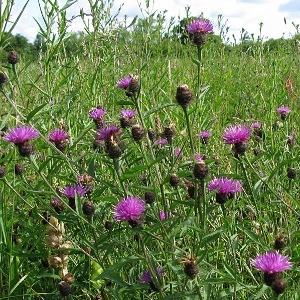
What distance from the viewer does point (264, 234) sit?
1.72 meters

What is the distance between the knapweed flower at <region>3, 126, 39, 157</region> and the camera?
56.9 inches

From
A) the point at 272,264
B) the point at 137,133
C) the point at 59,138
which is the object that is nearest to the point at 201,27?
the point at 137,133

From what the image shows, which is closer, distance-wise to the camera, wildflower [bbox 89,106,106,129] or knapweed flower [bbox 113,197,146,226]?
knapweed flower [bbox 113,197,146,226]

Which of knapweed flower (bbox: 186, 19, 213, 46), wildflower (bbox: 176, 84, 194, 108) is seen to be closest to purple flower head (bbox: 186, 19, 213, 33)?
knapweed flower (bbox: 186, 19, 213, 46)

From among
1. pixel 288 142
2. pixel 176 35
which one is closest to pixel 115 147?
pixel 288 142

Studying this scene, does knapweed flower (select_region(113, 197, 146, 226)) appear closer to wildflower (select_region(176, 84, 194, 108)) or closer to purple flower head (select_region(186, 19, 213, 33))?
wildflower (select_region(176, 84, 194, 108))

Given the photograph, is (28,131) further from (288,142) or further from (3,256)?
(288,142)

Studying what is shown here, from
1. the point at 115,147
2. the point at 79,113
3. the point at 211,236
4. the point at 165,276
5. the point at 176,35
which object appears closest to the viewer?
the point at 211,236

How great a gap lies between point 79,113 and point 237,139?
146 cm

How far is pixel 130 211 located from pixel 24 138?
0.47 metres

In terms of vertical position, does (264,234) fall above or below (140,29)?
below

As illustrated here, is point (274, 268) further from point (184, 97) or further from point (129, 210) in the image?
point (184, 97)

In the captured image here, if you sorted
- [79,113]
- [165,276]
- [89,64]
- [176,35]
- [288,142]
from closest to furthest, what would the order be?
[165,276] < [288,142] < [79,113] < [89,64] < [176,35]

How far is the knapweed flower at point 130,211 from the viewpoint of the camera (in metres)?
1.23
